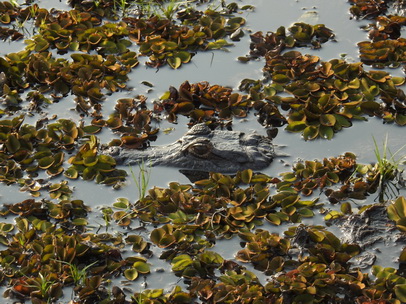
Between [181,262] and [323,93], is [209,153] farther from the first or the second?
[323,93]

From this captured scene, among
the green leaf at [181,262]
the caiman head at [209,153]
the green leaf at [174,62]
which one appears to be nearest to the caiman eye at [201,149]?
the caiman head at [209,153]

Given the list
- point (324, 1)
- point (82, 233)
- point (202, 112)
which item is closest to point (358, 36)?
point (324, 1)

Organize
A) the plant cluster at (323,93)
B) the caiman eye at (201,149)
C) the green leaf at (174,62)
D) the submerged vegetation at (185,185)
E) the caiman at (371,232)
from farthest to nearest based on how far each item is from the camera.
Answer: the green leaf at (174,62), the plant cluster at (323,93), the caiman eye at (201,149), the caiman at (371,232), the submerged vegetation at (185,185)

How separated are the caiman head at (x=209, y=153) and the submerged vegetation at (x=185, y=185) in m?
0.12

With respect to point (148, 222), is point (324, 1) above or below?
above

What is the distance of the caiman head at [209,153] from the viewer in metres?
6.73

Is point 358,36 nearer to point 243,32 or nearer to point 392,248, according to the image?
point 243,32

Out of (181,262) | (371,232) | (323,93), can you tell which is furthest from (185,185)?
(323,93)

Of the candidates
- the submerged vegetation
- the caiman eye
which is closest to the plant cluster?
the submerged vegetation

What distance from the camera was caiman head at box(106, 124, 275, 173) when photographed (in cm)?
673

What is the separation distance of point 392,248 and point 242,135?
1.69m

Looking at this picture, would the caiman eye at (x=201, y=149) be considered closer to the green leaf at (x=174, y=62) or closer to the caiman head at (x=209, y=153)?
the caiman head at (x=209, y=153)

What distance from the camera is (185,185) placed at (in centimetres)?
654

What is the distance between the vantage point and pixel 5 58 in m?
8.20
